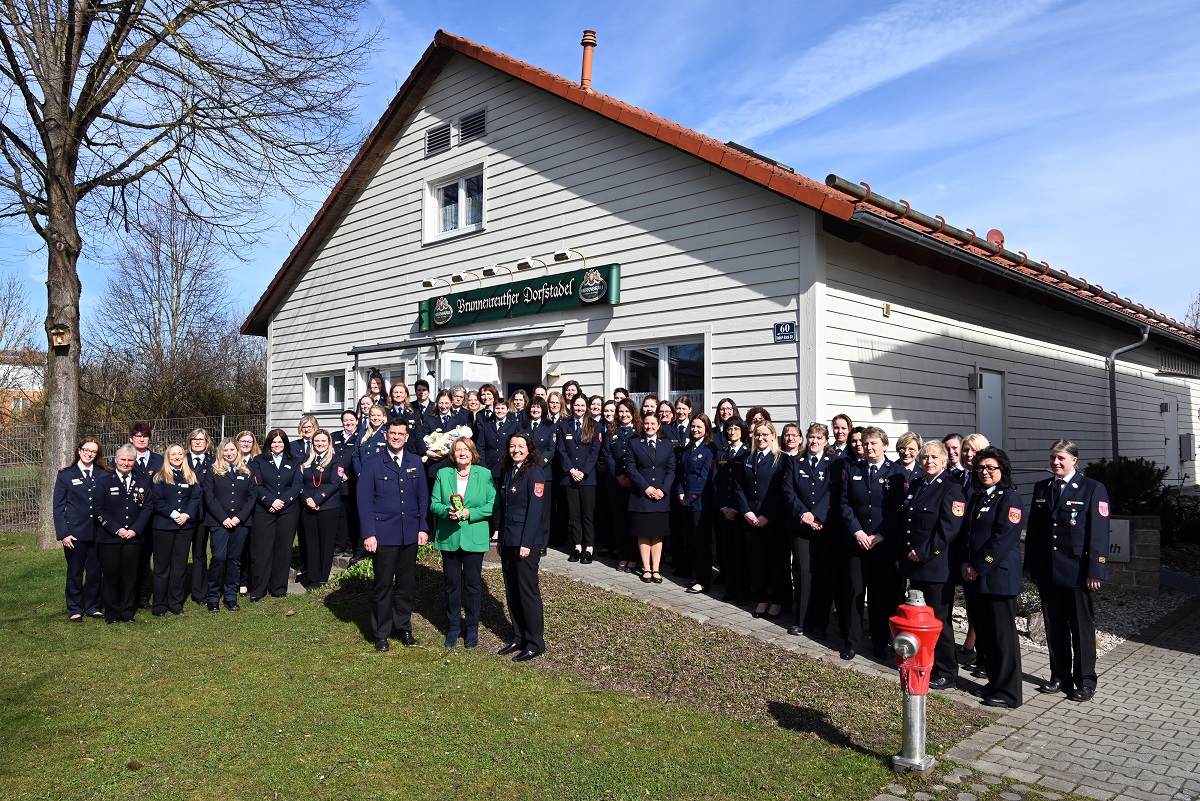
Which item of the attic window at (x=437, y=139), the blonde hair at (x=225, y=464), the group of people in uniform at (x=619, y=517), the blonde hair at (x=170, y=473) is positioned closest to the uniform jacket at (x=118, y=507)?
the group of people in uniform at (x=619, y=517)

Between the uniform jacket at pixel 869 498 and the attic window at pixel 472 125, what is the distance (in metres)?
9.52

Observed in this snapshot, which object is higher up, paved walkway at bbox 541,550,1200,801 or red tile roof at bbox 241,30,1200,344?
red tile roof at bbox 241,30,1200,344

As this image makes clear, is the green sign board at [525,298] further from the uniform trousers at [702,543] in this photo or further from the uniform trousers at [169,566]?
the uniform trousers at [169,566]

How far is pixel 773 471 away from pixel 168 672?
17.8 ft

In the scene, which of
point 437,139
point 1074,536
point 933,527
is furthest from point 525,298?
point 1074,536

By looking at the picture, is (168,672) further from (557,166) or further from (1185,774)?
(557,166)

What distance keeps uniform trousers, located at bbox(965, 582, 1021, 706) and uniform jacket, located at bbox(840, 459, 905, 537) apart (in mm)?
886

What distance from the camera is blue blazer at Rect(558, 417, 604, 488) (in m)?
9.37

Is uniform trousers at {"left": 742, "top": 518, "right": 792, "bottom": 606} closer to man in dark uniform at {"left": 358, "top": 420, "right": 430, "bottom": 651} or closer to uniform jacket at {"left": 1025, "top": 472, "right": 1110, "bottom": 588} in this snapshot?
uniform jacket at {"left": 1025, "top": 472, "right": 1110, "bottom": 588}

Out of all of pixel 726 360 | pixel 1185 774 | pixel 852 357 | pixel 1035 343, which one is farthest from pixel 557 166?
pixel 1185 774

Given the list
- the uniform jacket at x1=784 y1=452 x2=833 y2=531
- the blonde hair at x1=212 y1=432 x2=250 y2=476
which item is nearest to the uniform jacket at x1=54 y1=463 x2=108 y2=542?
the blonde hair at x1=212 y1=432 x2=250 y2=476

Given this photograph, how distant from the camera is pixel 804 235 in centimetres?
940

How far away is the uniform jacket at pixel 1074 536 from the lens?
240 inches

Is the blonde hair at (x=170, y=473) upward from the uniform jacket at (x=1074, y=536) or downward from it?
upward
